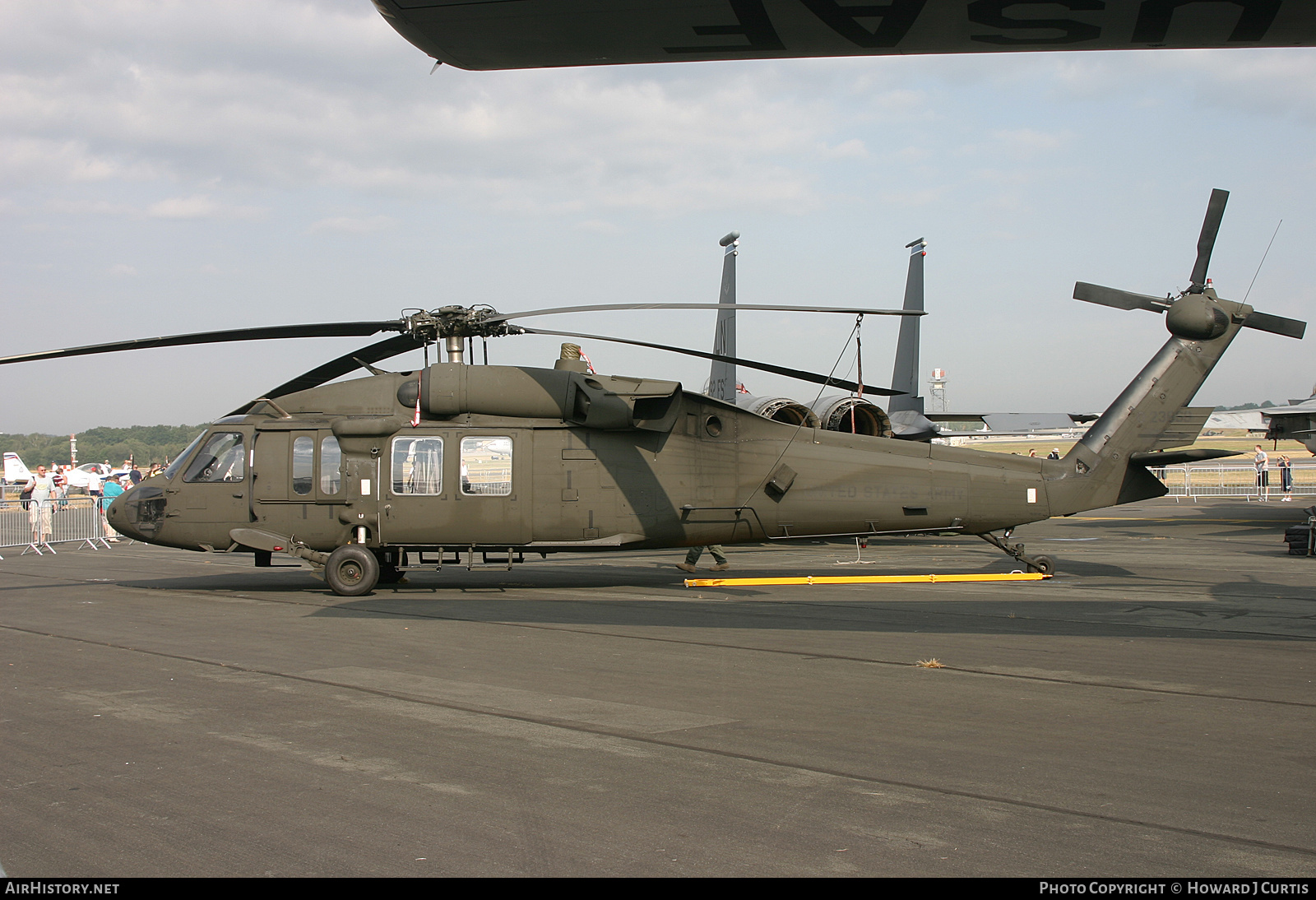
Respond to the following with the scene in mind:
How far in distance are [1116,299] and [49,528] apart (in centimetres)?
2369

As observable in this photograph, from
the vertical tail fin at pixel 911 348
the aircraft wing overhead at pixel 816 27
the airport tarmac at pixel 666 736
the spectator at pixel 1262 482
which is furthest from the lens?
the spectator at pixel 1262 482

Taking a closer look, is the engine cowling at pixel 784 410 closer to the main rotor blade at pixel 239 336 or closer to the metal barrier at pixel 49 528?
the main rotor blade at pixel 239 336

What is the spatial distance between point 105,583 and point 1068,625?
45.8ft

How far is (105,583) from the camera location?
50.4 feet

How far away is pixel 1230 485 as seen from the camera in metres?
46.6

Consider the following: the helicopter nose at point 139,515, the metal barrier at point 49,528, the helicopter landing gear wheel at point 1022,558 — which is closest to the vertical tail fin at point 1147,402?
the helicopter landing gear wheel at point 1022,558

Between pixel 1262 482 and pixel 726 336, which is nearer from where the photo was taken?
pixel 726 336

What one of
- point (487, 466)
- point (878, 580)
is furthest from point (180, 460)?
point (878, 580)

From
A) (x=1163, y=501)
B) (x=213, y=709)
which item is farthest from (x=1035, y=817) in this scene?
(x=1163, y=501)

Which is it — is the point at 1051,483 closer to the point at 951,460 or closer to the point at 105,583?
the point at 951,460

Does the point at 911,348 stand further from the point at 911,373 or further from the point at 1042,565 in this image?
the point at 1042,565

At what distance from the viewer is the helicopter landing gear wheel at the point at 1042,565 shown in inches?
575

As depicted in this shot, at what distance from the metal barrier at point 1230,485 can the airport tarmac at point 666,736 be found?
72.6 feet

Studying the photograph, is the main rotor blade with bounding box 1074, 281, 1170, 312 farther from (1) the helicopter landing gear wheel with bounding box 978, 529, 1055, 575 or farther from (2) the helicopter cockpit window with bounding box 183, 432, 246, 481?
(2) the helicopter cockpit window with bounding box 183, 432, 246, 481
